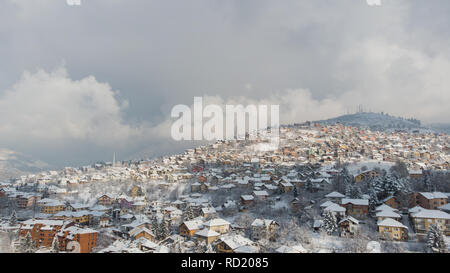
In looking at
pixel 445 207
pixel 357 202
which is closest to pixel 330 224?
pixel 357 202

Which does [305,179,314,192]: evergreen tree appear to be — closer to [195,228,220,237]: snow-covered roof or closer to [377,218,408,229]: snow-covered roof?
[377,218,408,229]: snow-covered roof

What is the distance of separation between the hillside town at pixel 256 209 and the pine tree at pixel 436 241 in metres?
0.06

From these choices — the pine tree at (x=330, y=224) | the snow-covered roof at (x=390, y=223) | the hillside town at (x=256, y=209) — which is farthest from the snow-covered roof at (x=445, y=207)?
the pine tree at (x=330, y=224)

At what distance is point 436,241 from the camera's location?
15.1 metres

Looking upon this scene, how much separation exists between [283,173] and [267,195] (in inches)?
469

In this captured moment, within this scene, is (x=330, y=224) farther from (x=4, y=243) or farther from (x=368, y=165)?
(x=368, y=165)

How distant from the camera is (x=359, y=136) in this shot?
7150 centimetres

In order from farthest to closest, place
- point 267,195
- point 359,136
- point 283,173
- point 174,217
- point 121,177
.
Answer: point 359,136
point 121,177
point 283,173
point 267,195
point 174,217

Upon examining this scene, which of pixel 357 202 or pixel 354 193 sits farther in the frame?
pixel 354 193

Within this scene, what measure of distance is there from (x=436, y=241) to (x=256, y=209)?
53.2 ft
